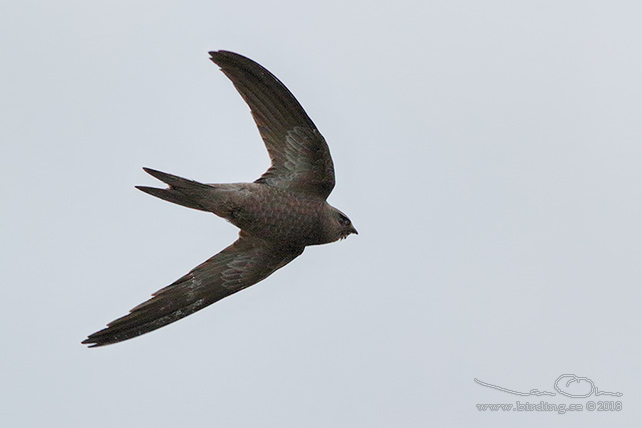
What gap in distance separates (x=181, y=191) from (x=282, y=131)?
4.24 feet

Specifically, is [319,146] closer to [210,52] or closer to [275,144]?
[275,144]

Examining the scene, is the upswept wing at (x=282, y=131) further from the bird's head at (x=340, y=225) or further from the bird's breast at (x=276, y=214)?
the bird's head at (x=340, y=225)

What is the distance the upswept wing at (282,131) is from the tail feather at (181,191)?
0.79m

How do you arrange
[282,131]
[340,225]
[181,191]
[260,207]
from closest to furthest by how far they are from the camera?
[181,191], [260,207], [282,131], [340,225]

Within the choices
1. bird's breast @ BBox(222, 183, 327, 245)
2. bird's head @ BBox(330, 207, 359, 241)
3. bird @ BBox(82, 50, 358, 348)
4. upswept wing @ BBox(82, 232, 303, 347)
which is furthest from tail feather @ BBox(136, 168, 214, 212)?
bird's head @ BBox(330, 207, 359, 241)

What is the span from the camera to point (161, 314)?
41.3ft

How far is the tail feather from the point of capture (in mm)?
11344

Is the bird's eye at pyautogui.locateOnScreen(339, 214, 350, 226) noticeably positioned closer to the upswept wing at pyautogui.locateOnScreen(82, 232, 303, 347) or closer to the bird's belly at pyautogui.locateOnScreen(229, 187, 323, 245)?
the bird's belly at pyautogui.locateOnScreen(229, 187, 323, 245)

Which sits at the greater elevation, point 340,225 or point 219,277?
point 340,225

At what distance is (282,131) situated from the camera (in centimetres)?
1223

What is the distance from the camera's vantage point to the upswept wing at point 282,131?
11.8 m

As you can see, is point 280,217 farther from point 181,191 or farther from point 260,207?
point 181,191

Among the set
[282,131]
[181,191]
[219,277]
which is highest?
[282,131]

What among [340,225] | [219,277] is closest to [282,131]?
[340,225]
